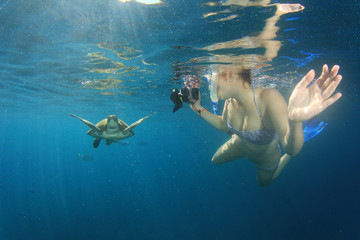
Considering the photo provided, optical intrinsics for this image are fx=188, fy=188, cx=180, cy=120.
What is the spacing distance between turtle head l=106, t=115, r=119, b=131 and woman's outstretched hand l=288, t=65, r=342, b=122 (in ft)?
20.6

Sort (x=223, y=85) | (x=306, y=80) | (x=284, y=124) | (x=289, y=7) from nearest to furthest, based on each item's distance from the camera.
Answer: (x=306, y=80) → (x=284, y=124) → (x=223, y=85) → (x=289, y=7)

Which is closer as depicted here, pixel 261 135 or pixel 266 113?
pixel 266 113

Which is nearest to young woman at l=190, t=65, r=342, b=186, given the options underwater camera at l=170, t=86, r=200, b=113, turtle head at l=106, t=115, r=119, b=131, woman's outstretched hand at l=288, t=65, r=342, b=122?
woman's outstretched hand at l=288, t=65, r=342, b=122

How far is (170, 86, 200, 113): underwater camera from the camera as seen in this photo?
190 inches

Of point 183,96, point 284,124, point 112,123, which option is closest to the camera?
point 284,124

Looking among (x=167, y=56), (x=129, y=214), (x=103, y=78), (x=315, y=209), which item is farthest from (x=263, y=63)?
(x=315, y=209)

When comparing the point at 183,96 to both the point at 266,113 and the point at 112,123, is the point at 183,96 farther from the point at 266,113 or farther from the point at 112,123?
the point at 112,123

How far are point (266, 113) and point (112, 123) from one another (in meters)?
5.77

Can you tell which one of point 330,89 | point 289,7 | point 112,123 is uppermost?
point 289,7

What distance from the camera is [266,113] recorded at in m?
4.02

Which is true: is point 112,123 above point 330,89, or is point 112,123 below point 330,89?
below

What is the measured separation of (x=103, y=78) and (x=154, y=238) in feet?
52.9

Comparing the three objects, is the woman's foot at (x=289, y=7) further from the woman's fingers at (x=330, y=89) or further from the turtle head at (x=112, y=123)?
the turtle head at (x=112, y=123)

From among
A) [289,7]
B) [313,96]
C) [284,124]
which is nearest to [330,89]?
[313,96]
